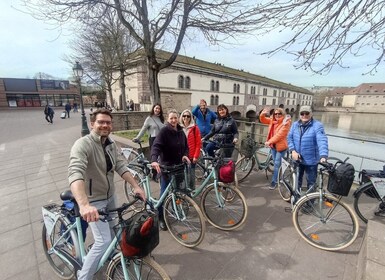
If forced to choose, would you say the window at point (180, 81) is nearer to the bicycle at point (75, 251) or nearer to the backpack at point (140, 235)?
the bicycle at point (75, 251)

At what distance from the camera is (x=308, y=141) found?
3.03m

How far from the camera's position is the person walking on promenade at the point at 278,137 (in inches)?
152

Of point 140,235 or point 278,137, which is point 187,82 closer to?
point 278,137

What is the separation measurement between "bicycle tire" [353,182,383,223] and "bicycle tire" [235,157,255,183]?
77.9 inches

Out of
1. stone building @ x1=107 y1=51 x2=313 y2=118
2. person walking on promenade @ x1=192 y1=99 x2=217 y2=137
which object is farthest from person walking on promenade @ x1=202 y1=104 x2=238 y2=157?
stone building @ x1=107 y1=51 x2=313 y2=118

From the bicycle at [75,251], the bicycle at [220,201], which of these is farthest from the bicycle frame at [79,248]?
the bicycle at [220,201]

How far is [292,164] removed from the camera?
10.4 feet

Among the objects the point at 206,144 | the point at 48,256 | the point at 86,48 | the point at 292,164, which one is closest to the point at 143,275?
the point at 48,256

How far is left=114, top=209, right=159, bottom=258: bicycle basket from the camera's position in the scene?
1329 mm

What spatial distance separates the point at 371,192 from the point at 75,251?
13.4 ft

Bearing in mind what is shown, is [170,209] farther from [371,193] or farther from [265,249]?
[371,193]

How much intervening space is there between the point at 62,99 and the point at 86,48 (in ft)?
94.9

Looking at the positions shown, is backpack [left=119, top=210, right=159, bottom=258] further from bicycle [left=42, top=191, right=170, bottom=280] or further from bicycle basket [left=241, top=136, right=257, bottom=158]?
bicycle basket [left=241, top=136, right=257, bottom=158]

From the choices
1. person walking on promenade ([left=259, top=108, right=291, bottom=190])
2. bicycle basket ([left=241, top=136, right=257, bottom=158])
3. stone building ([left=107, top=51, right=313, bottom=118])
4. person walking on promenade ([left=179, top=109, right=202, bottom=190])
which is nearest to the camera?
person walking on promenade ([left=179, top=109, right=202, bottom=190])
